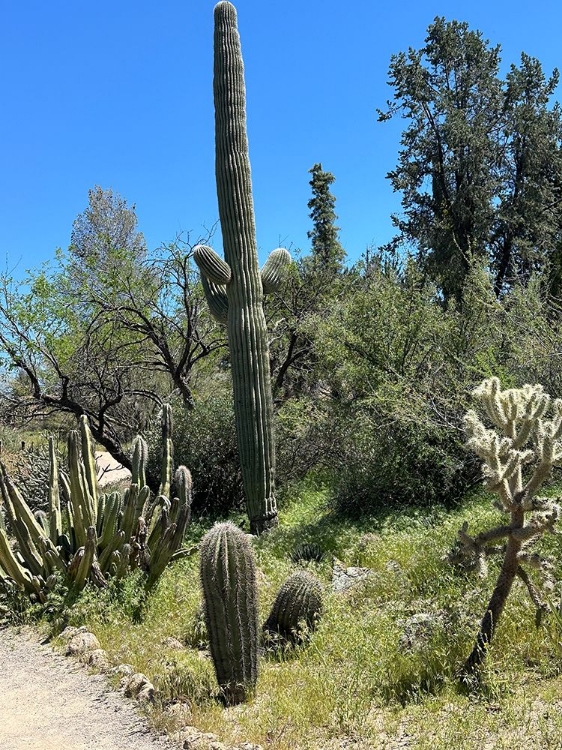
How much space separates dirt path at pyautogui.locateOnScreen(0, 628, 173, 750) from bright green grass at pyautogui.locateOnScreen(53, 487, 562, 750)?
7.9 inches

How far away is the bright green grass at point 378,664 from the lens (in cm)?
333

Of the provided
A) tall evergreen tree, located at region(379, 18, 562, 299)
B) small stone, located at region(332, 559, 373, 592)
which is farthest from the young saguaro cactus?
tall evergreen tree, located at region(379, 18, 562, 299)

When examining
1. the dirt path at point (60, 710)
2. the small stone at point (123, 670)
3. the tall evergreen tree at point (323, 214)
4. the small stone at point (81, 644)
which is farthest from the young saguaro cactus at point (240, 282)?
the tall evergreen tree at point (323, 214)

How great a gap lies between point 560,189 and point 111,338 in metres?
15.4

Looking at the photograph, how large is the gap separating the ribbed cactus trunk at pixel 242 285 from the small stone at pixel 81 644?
149 inches

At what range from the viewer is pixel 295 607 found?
4.89 m

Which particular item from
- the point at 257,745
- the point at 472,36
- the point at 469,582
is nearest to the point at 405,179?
the point at 472,36

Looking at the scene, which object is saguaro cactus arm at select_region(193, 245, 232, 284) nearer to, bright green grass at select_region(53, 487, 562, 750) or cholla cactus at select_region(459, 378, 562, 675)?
bright green grass at select_region(53, 487, 562, 750)

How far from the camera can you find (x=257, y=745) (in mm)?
3311

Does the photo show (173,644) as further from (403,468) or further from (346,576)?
(403,468)

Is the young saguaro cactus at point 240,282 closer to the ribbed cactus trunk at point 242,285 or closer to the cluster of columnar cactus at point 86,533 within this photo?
the ribbed cactus trunk at point 242,285

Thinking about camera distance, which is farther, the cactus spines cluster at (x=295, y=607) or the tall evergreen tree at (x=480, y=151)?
the tall evergreen tree at (x=480, y=151)

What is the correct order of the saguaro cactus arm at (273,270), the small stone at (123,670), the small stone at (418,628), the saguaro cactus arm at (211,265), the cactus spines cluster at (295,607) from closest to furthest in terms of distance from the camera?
the small stone at (418,628) → the small stone at (123,670) → the cactus spines cluster at (295,607) → the saguaro cactus arm at (211,265) → the saguaro cactus arm at (273,270)

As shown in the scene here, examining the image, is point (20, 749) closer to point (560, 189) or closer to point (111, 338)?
point (111, 338)
